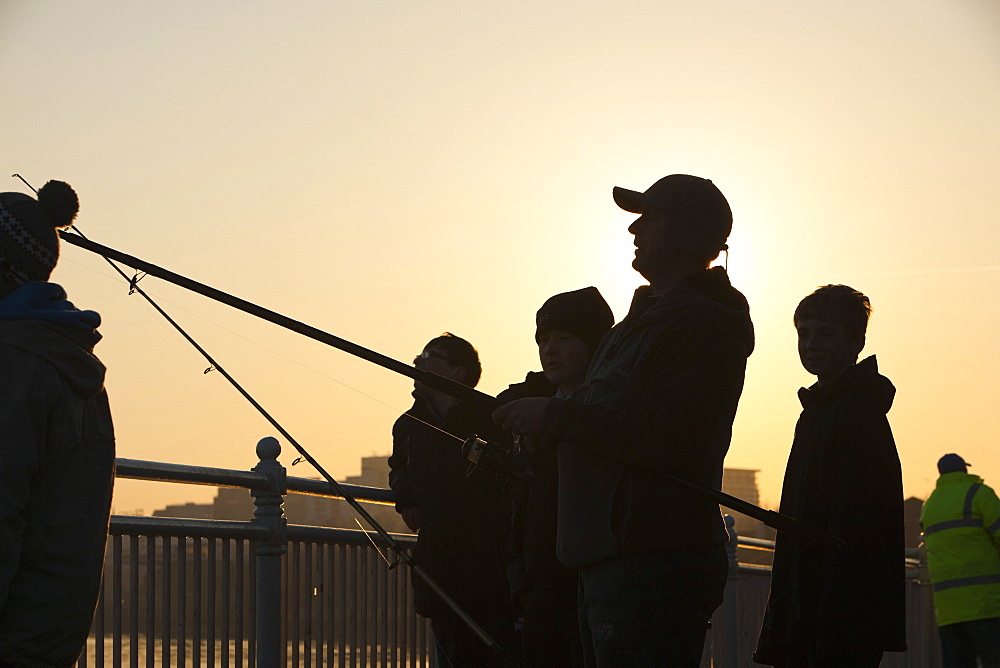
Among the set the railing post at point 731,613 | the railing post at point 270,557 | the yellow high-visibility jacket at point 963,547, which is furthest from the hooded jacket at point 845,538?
the railing post at point 731,613

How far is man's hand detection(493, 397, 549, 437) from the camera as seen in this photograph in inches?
128

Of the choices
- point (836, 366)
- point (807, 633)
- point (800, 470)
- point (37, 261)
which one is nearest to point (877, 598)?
point (807, 633)

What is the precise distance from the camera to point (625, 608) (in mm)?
Answer: 3180

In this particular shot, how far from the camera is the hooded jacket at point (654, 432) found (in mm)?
3189

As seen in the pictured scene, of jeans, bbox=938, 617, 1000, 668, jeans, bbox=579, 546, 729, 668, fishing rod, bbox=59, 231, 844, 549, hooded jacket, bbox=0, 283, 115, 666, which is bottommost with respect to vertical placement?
jeans, bbox=938, 617, 1000, 668

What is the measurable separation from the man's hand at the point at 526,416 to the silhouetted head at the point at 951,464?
584 cm

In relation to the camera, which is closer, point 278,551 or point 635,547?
point 635,547

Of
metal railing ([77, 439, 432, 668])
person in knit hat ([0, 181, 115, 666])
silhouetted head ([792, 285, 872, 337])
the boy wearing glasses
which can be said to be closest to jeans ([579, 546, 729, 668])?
person in knit hat ([0, 181, 115, 666])

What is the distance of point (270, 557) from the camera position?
5504mm

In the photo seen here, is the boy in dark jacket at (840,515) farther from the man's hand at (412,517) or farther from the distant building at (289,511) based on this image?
the man's hand at (412,517)

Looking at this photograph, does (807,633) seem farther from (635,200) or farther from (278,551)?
(278,551)

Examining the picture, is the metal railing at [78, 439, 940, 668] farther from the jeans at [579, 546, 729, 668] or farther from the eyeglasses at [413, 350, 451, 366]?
the jeans at [579, 546, 729, 668]

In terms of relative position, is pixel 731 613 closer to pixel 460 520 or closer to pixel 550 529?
pixel 460 520

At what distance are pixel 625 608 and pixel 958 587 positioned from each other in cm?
543
